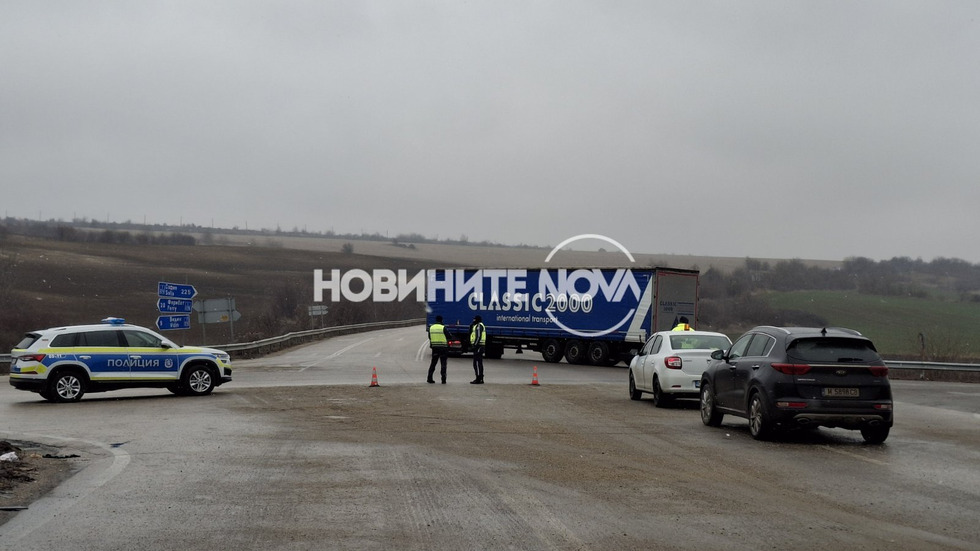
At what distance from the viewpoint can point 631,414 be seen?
18.2 metres

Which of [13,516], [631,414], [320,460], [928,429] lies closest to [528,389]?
[631,414]

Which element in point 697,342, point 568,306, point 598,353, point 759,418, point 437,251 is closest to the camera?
point 759,418

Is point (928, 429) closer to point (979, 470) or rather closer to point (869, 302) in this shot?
point (979, 470)

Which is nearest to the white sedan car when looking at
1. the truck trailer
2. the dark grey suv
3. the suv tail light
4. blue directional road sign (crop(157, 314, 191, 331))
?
the dark grey suv

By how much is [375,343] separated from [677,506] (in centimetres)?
4548

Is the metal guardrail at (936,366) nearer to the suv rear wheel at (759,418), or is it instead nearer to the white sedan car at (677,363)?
the white sedan car at (677,363)

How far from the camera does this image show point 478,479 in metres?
10.3

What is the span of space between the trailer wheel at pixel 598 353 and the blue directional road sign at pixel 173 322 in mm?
14520

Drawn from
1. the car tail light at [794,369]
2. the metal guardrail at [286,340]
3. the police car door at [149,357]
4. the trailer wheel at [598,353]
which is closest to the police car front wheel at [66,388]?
the police car door at [149,357]

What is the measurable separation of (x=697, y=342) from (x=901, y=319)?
51596 millimetres

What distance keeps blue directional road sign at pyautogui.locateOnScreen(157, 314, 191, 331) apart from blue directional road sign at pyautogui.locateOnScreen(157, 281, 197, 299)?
2.40 feet

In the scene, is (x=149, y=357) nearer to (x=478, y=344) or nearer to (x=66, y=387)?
(x=66, y=387)

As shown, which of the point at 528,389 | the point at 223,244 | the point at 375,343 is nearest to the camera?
the point at 528,389


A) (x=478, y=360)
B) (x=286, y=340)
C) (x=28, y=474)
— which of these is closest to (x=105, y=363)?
(x=478, y=360)
